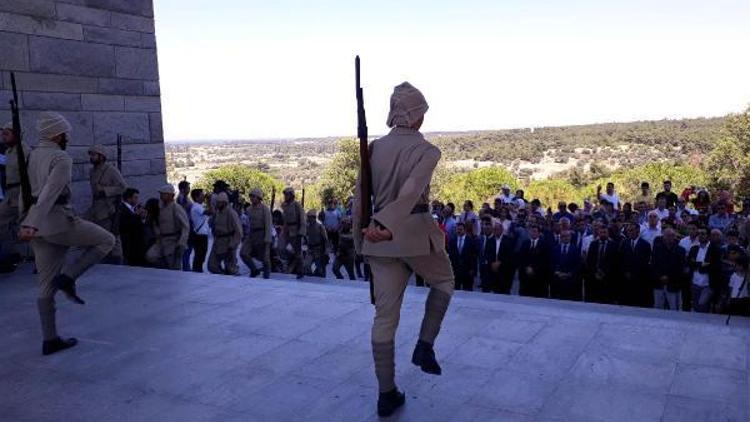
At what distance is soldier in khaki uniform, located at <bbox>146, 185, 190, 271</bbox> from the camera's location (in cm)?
848

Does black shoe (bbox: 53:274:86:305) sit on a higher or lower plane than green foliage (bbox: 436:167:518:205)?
higher

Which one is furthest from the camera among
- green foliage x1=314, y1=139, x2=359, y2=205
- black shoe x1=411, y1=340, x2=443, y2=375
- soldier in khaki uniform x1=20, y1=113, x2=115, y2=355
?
green foliage x1=314, y1=139, x2=359, y2=205

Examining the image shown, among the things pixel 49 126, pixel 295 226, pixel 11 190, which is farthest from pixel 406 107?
pixel 295 226

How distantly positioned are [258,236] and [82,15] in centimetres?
402

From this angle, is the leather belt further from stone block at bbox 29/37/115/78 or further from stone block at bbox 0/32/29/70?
stone block at bbox 29/37/115/78

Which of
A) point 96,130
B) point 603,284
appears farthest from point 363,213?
point 96,130

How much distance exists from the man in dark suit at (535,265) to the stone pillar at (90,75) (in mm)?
5705

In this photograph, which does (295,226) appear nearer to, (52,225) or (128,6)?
(128,6)

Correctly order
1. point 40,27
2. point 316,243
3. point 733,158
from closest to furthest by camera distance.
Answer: point 40,27, point 316,243, point 733,158

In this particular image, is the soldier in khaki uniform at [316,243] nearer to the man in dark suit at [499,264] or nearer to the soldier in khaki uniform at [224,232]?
the soldier in khaki uniform at [224,232]

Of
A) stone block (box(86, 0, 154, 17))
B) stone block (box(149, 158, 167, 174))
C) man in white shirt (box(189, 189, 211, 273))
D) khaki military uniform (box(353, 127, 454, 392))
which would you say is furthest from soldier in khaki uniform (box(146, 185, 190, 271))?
khaki military uniform (box(353, 127, 454, 392))

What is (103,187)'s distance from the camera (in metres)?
7.89

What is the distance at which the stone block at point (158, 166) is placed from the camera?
30.3 feet

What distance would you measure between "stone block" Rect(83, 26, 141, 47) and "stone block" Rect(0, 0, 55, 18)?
20.2 inches
